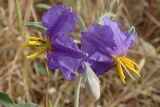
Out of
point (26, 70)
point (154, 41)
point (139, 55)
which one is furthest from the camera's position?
point (154, 41)

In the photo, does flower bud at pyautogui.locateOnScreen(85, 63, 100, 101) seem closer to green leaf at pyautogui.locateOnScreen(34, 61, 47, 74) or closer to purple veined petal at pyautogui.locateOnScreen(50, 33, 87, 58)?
purple veined petal at pyautogui.locateOnScreen(50, 33, 87, 58)

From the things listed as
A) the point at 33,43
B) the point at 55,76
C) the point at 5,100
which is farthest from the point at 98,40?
the point at 55,76

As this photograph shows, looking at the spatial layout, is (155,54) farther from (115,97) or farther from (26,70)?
(26,70)

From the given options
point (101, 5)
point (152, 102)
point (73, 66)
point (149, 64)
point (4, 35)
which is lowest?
point (152, 102)

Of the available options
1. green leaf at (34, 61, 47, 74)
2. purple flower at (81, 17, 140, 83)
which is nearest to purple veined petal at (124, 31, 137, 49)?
purple flower at (81, 17, 140, 83)

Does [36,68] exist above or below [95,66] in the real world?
below

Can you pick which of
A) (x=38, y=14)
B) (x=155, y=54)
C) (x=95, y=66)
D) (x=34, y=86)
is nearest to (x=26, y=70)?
(x=34, y=86)

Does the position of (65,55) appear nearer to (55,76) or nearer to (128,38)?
(128,38)
